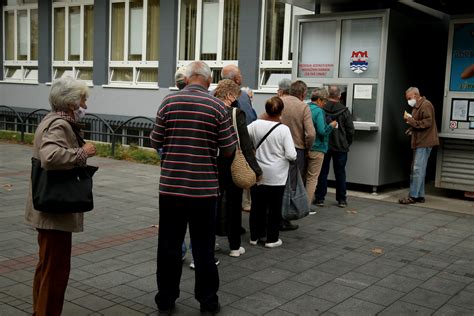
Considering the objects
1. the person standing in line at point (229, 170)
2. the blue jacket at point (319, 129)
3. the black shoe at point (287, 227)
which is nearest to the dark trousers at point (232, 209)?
the person standing in line at point (229, 170)

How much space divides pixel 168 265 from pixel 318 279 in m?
1.68

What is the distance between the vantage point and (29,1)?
19344 millimetres

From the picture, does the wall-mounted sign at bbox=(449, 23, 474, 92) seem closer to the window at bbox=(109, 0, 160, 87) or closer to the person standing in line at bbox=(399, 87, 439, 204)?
the person standing in line at bbox=(399, 87, 439, 204)

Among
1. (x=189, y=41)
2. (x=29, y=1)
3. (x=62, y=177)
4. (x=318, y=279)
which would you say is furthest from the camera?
(x=29, y=1)

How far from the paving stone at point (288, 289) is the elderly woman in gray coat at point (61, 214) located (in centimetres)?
180

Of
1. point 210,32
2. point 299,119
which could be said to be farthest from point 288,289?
point 210,32

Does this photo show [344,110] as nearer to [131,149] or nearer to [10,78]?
[131,149]

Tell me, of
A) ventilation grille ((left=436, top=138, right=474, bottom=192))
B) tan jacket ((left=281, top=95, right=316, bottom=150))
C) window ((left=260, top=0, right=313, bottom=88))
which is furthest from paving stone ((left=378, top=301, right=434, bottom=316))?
window ((left=260, top=0, right=313, bottom=88))

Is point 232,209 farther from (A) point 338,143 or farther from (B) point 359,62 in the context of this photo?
(B) point 359,62

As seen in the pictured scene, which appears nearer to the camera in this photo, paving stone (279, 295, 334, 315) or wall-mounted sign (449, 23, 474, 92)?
paving stone (279, 295, 334, 315)

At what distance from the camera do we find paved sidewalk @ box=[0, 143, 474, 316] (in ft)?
15.0

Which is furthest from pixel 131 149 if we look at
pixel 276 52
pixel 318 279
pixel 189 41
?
pixel 318 279

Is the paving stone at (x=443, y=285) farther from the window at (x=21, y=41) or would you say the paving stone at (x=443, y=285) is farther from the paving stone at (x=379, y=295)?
the window at (x=21, y=41)

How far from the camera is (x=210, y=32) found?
1449 cm
